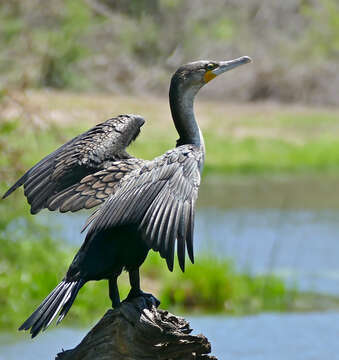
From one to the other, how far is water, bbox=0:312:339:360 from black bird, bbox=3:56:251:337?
10.8 ft

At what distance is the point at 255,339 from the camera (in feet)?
30.2

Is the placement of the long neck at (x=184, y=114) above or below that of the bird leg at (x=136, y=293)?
above

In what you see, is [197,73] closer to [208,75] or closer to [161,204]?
[208,75]

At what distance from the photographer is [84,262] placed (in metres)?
5.18

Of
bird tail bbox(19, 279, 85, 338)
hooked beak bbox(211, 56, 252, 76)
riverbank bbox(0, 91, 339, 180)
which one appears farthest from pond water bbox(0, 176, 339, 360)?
bird tail bbox(19, 279, 85, 338)

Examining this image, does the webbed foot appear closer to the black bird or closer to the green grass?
the black bird

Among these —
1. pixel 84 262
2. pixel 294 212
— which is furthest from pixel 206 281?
pixel 294 212

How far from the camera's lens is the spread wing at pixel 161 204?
184 inches

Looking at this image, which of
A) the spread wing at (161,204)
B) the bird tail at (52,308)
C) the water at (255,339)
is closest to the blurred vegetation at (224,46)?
the water at (255,339)

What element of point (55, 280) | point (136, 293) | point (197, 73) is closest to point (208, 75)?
point (197, 73)

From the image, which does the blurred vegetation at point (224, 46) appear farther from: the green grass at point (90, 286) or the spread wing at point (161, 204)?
the spread wing at point (161, 204)

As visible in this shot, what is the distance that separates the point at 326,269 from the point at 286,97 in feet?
49.3

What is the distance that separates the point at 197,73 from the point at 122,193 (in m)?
0.94

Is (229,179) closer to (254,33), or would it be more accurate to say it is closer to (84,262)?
(254,33)
